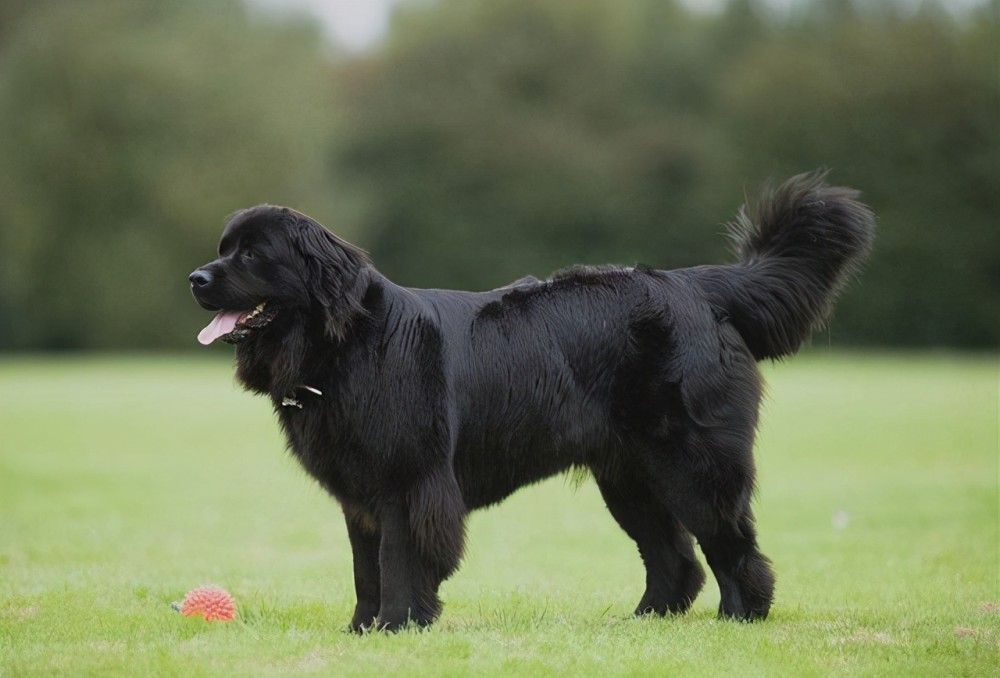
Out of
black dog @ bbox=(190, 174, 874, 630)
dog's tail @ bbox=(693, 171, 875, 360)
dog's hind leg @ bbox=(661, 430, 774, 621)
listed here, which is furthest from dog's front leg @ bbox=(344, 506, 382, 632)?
dog's tail @ bbox=(693, 171, 875, 360)

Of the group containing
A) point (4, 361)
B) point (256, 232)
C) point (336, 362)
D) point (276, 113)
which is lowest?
point (4, 361)

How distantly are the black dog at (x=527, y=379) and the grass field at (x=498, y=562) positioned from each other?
1.47 ft

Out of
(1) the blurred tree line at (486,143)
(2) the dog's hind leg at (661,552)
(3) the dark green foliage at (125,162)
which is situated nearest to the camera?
(2) the dog's hind leg at (661,552)

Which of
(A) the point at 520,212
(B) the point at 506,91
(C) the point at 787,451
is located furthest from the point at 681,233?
(C) the point at 787,451

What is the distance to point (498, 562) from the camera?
9.36 meters

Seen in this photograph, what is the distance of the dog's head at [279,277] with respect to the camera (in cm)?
558

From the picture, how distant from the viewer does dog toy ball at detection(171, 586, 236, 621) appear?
5.97 meters

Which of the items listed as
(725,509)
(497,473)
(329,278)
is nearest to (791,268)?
(725,509)

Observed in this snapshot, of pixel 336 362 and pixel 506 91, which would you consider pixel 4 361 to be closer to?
pixel 506 91

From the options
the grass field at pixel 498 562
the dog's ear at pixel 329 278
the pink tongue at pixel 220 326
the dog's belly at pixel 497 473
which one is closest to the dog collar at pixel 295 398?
the dog's ear at pixel 329 278

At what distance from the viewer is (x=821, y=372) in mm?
31703

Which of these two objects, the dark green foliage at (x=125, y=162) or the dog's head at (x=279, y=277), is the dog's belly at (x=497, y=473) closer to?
the dog's head at (x=279, y=277)

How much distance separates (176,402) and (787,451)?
13.0m

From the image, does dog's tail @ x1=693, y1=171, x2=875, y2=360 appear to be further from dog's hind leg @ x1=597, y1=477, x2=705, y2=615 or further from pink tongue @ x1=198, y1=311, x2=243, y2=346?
pink tongue @ x1=198, y1=311, x2=243, y2=346
